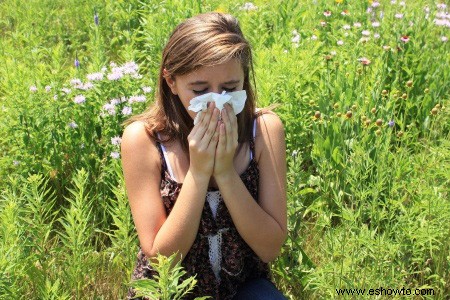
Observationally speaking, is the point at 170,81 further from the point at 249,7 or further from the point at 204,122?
the point at 249,7

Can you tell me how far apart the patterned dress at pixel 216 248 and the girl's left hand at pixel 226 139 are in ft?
0.63

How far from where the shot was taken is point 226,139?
213 centimetres

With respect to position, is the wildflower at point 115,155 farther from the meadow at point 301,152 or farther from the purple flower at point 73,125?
the purple flower at point 73,125

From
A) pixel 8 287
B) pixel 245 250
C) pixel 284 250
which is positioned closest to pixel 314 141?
pixel 284 250

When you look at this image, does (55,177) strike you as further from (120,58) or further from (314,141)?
(120,58)

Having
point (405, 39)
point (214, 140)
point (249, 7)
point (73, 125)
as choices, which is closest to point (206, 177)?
point (214, 140)

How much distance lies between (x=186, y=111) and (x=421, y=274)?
1.15 meters

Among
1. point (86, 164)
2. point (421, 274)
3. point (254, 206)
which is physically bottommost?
point (421, 274)

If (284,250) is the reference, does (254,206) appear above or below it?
above

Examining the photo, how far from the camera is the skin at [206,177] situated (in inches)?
83.8

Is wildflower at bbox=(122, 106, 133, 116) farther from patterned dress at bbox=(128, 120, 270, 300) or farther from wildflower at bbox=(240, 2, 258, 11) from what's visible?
wildflower at bbox=(240, 2, 258, 11)

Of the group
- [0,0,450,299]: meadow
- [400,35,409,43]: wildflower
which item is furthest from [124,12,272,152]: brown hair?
[400,35,409,43]: wildflower

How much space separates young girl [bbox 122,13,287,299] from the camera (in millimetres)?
2156

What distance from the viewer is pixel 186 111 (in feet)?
7.75
